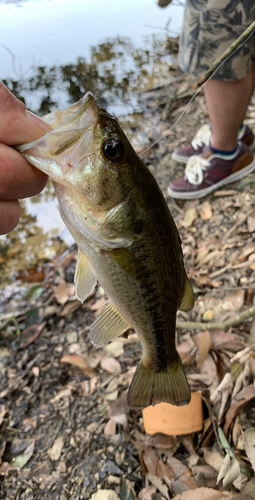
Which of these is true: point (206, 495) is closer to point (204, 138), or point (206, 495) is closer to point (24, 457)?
point (24, 457)

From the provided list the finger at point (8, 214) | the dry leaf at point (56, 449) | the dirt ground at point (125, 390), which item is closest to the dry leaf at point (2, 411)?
the dirt ground at point (125, 390)

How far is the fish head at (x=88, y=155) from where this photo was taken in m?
1.18

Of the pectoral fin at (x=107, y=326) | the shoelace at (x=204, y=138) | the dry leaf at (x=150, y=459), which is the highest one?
the shoelace at (x=204, y=138)

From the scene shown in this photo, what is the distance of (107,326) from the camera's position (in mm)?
1634

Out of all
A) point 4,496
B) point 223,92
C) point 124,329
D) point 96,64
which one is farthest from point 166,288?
point 96,64

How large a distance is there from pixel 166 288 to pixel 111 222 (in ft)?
1.31

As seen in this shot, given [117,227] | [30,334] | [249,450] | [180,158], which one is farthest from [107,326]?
[180,158]

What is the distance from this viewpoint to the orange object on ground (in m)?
1.94

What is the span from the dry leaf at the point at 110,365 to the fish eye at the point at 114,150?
1.87 m

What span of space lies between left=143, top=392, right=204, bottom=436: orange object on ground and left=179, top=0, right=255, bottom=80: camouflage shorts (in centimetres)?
265

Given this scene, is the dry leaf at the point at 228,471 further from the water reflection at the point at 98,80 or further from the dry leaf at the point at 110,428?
the water reflection at the point at 98,80

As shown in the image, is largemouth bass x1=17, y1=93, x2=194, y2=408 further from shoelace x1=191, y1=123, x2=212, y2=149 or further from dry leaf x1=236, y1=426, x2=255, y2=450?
shoelace x1=191, y1=123, x2=212, y2=149

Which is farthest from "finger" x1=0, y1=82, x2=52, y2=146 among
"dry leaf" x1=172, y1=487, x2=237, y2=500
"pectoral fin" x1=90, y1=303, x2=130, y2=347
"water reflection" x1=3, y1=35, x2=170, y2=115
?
"water reflection" x1=3, y1=35, x2=170, y2=115

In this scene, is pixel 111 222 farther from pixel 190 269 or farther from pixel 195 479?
pixel 190 269
